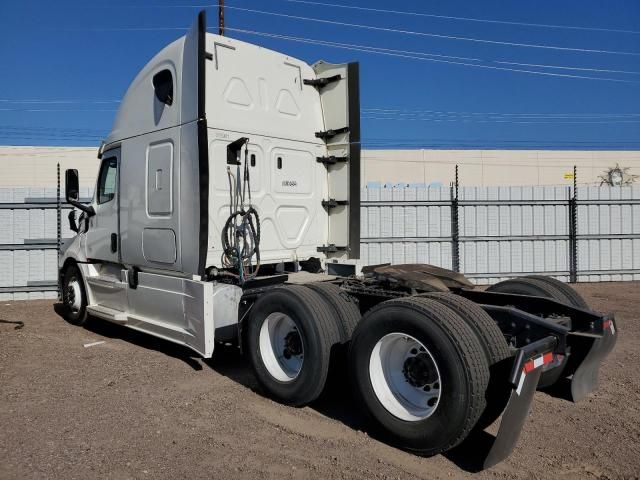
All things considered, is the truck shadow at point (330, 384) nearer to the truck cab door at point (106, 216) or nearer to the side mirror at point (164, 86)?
the truck cab door at point (106, 216)

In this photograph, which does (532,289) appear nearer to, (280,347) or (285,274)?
(280,347)

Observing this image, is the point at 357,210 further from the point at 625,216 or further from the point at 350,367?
the point at 625,216

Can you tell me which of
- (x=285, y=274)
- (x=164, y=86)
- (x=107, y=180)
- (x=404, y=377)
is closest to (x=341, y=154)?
(x=285, y=274)

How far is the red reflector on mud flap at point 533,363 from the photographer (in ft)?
11.3

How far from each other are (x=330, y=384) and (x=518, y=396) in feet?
5.89

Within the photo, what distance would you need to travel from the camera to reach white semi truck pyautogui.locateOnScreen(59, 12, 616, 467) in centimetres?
378

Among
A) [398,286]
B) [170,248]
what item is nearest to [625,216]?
[398,286]

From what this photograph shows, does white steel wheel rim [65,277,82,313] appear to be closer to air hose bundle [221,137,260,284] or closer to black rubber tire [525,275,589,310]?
air hose bundle [221,137,260,284]

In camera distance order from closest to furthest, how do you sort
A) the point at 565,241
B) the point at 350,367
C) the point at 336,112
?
1. the point at 350,367
2. the point at 336,112
3. the point at 565,241

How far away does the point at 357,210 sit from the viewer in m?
7.05

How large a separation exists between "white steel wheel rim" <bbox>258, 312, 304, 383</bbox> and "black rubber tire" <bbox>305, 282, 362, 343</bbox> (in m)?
0.39

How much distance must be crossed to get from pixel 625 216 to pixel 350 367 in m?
11.7

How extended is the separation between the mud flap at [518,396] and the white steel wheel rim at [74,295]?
675cm

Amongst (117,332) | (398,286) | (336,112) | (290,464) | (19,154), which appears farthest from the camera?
(19,154)
